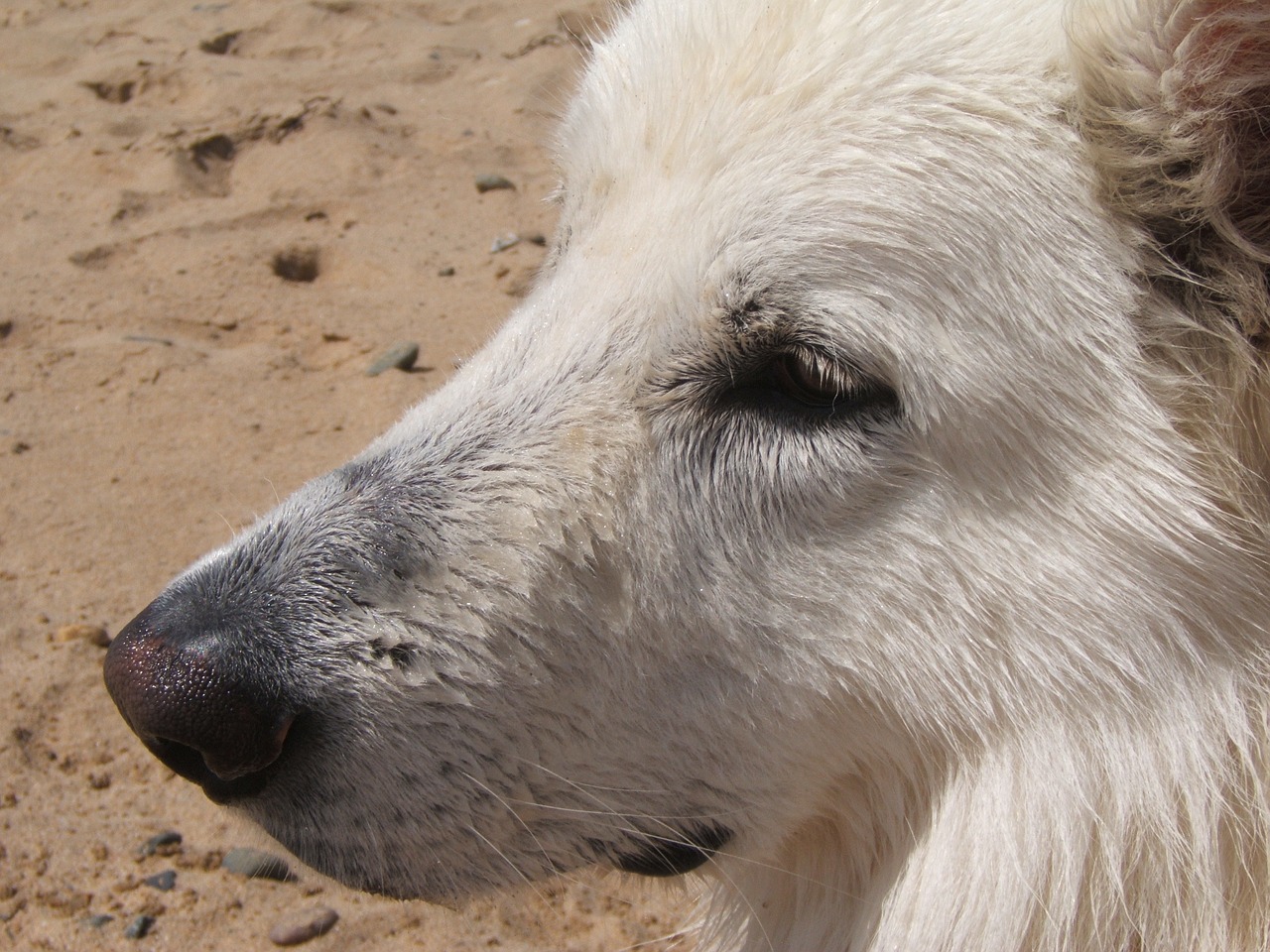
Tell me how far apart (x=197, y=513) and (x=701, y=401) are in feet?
9.31

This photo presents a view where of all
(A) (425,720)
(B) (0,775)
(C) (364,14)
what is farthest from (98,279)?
(A) (425,720)

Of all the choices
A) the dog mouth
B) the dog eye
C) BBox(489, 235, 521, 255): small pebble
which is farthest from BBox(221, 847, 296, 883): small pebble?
BBox(489, 235, 521, 255): small pebble

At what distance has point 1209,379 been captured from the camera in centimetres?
196

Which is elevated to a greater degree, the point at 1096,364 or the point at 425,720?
the point at 1096,364

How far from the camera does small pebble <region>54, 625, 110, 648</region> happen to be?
3767 mm

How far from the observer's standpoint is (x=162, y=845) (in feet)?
10.6

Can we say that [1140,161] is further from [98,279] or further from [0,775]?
[98,279]

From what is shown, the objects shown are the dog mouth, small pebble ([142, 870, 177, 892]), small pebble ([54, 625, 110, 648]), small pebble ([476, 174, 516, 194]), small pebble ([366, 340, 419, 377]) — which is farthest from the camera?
small pebble ([476, 174, 516, 194])

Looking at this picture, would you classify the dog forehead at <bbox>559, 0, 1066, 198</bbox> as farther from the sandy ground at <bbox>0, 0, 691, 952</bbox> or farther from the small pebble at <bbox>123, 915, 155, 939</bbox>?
the small pebble at <bbox>123, 915, 155, 939</bbox>

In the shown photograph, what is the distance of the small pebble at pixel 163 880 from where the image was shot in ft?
10.3

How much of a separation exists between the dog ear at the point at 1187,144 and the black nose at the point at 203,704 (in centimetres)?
157

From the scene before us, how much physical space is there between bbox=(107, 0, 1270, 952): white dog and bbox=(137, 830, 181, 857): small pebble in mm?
1367

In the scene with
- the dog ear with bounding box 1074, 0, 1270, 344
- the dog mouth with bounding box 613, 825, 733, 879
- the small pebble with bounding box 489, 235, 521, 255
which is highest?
the dog ear with bounding box 1074, 0, 1270, 344

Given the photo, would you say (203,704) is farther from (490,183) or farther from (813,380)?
(490,183)
